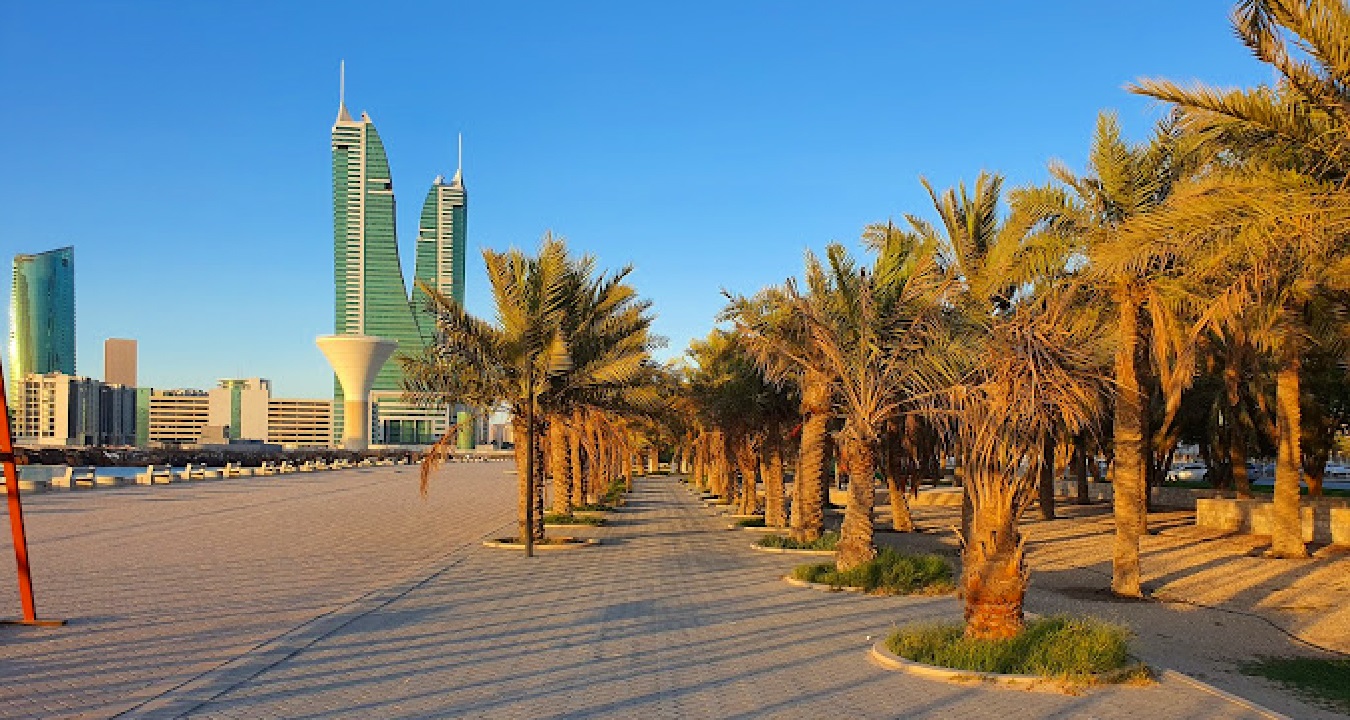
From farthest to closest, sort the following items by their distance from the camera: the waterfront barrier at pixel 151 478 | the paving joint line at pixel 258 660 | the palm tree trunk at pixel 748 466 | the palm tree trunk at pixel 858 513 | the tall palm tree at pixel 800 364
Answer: the waterfront barrier at pixel 151 478 → the palm tree trunk at pixel 748 466 → the tall palm tree at pixel 800 364 → the palm tree trunk at pixel 858 513 → the paving joint line at pixel 258 660

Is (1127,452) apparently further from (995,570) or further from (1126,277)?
(995,570)

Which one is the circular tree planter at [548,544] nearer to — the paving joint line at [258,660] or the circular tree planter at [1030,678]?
the paving joint line at [258,660]

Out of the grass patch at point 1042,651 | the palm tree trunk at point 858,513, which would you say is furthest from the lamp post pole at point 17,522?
the palm tree trunk at point 858,513

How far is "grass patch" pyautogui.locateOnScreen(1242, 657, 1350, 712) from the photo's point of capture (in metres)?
9.11

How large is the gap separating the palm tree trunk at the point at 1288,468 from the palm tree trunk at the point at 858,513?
8.82m

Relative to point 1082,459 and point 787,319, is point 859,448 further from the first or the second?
point 1082,459

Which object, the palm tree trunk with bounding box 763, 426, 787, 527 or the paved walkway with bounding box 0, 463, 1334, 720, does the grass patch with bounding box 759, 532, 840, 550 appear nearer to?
the paved walkway with bounding box 0, 463, 1334, 720

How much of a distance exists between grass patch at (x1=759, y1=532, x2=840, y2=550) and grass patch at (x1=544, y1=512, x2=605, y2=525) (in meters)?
7.00

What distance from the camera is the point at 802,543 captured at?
20516 mm

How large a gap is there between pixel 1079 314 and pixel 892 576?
5.15 m

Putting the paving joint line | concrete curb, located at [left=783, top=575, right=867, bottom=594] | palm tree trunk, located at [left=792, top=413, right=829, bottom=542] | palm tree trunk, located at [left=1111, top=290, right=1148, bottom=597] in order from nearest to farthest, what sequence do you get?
the paving joint line, concrete curb, located at [left=783, top=575, right=867, bottom=594], palm tree trunk, located at [left=1111, top=290, right=1148, bottom=597], palm tree trunk, located at [left=792, top=413, right=829, bottom=542]

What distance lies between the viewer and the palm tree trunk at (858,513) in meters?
15.8

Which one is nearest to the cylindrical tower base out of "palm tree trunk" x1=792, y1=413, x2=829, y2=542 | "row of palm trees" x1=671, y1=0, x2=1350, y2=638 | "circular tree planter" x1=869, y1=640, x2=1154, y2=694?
"row of palm trees" x1=671, y1=0, x2=1350, y2=638

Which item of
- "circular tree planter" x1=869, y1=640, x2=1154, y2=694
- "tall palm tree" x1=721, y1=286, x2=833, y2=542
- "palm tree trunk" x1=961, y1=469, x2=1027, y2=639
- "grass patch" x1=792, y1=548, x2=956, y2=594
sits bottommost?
"grass patch" x1=792, y1=548, x2=956, y2=594
